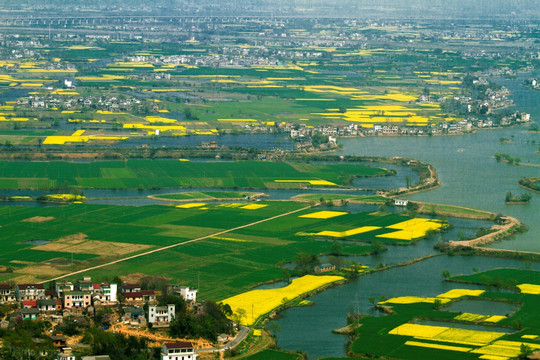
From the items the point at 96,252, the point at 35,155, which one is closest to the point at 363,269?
the point at 96,252

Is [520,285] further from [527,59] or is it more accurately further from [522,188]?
[527,59]

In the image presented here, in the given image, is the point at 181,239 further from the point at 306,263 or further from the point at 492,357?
the point at 492,357

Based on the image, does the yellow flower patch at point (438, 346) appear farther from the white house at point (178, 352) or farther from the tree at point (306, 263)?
the tree at point (306, 263)

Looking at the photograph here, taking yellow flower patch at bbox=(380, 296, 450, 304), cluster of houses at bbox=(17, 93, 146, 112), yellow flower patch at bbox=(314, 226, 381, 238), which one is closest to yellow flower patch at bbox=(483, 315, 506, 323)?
yellow flower patch at bbox=(380, 296, 450, 304)

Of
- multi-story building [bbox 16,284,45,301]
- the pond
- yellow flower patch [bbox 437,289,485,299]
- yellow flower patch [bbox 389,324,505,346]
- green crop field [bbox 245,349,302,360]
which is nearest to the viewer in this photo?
green crop field [bbox 245,349,302,360]

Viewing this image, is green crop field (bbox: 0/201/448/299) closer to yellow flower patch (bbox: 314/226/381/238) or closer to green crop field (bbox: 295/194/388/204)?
yellow flower patch (bbox: 314/226/381/238)

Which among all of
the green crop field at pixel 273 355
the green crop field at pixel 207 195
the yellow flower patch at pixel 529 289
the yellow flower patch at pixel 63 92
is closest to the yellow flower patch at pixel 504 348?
the green crop field at pixel 273 355
